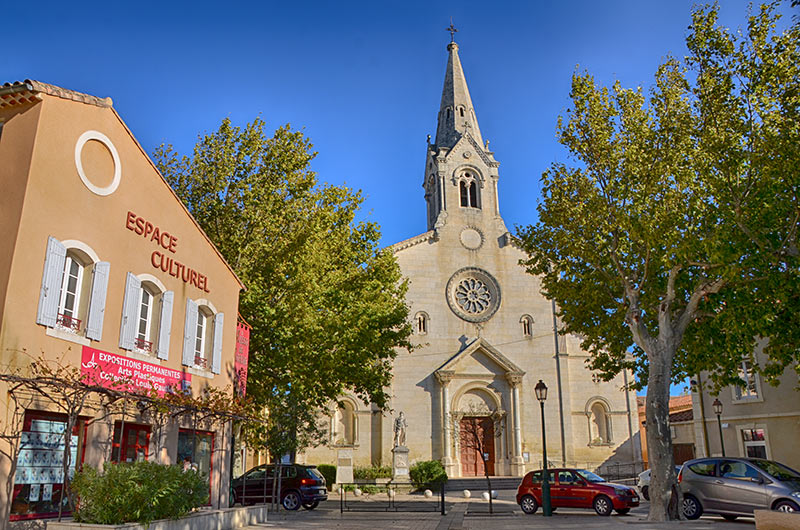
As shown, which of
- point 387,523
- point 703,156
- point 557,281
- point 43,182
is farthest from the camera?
point 557,281

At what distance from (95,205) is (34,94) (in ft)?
7.05

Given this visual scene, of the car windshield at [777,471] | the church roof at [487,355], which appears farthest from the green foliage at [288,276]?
the church roof at [487,355]

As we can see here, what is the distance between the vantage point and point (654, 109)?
53.5 feet

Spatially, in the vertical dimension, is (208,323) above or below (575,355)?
below

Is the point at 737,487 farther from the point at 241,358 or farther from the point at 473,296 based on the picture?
the point at 473,296

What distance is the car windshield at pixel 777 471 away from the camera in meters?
14.5

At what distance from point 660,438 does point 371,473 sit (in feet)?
66.8

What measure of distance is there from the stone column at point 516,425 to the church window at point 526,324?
9.58 feet

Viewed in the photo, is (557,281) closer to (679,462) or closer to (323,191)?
(323,191)

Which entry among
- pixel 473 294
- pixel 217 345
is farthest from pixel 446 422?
pixel 217 345

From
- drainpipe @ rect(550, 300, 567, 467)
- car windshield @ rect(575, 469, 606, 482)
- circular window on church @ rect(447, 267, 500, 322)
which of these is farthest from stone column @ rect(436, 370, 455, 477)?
car windshield @ rect(575, 469, 606, 482)

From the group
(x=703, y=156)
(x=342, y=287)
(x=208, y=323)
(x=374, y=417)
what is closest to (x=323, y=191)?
(x=342, y=287)

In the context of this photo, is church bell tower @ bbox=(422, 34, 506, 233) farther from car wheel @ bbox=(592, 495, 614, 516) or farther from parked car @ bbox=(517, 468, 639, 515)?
car wheel @ bbox=(592, 495, 614, 516)

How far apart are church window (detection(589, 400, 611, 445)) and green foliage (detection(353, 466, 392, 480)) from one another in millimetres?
12143
